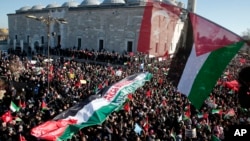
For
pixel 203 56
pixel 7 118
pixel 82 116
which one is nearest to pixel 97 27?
pixel 7 118

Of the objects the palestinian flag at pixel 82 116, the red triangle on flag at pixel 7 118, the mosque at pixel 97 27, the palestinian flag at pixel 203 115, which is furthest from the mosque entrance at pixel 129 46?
the red triangle on flag at pixel 7 118

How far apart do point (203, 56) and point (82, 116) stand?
5248 mm

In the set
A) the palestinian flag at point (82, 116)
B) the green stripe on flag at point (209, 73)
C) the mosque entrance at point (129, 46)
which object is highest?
the green stripe on flag at point (209, 73)

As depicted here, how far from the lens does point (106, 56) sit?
32594mm

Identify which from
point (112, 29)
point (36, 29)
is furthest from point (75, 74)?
point (36, 29)

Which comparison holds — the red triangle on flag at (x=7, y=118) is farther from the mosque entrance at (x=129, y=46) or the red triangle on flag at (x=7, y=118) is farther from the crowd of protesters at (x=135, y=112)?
the mosque entrance at (x=129, y=46)

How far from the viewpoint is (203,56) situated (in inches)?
224

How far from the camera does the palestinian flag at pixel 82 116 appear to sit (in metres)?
9.16

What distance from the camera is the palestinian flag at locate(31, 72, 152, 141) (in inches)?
360

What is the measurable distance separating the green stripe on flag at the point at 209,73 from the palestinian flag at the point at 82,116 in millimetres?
4658

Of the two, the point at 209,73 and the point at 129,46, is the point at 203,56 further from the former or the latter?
the point at 129,46

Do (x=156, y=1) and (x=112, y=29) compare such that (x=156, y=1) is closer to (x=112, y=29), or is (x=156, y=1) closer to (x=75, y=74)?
(x=75, y=74)

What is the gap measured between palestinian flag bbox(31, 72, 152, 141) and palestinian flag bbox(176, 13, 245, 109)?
178 inches

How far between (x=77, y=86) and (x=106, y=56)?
14.6m
